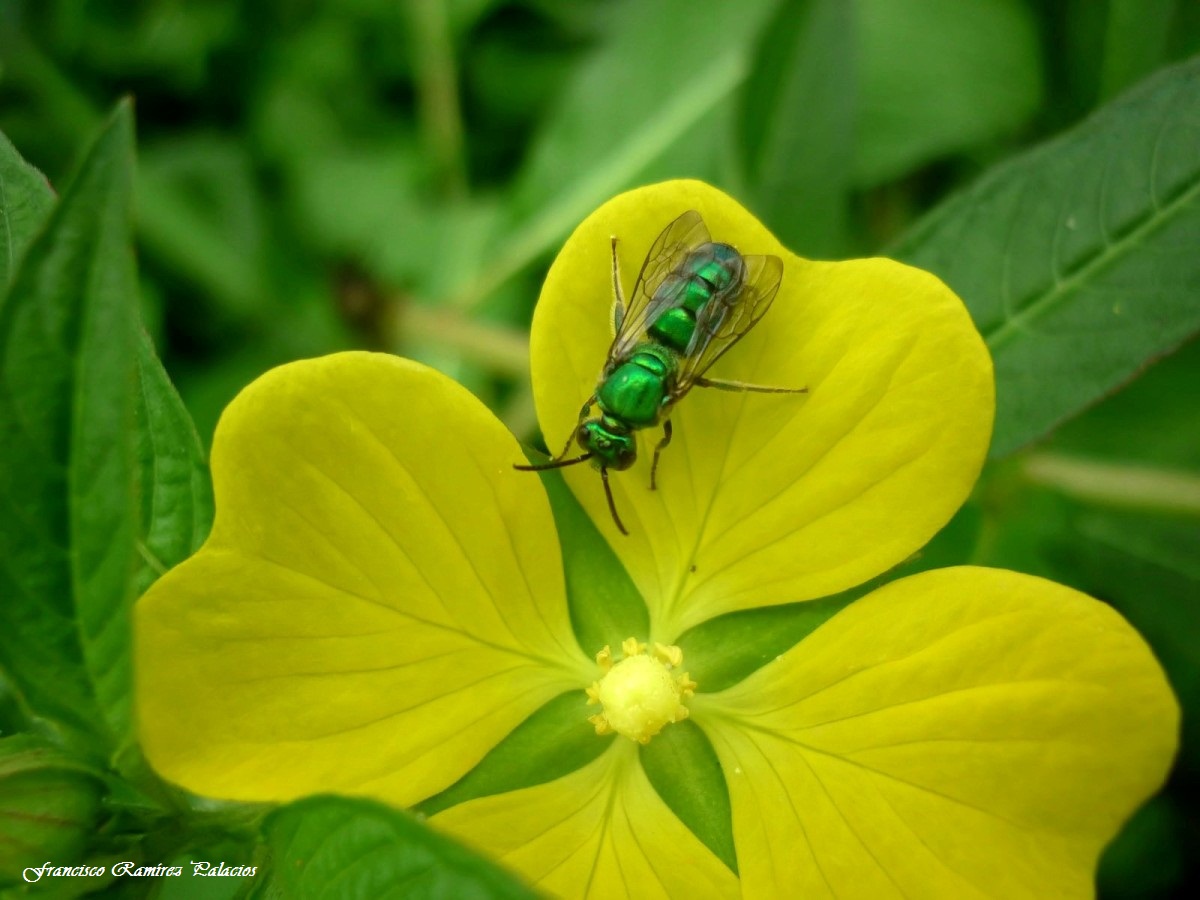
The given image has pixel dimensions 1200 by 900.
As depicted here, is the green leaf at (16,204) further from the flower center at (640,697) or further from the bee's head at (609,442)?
the flower center at (640,697)

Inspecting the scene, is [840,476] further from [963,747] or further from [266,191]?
[266,191]

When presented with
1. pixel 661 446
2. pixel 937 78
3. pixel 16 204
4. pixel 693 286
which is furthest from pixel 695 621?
pixel 937 78

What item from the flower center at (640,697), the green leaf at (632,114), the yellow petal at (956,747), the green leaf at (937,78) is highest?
the green leaf at (632,114)

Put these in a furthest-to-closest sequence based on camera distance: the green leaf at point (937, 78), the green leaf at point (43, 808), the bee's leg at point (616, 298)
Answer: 1. the green leaf at point (937, 78)
2. the bee's leg at point (616, 298)
3. the green leaf at point (43, 808)

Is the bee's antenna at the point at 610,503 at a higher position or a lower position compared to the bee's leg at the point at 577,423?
lower

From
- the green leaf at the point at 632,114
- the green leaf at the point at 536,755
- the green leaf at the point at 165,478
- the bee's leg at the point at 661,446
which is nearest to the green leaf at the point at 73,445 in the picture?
the green leaf at the point at 165,478

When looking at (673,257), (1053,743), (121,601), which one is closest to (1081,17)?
(673,257)

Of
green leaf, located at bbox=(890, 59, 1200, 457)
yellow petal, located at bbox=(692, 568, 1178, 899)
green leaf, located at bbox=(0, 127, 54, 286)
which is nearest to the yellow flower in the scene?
yellow petal, located at bbox=(692, 568, 1178, 899)

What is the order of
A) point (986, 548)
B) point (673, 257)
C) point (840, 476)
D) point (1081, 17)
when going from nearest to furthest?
point (840, 476) < point (673, 257) < point (986, 548) < point (1081, 17)
